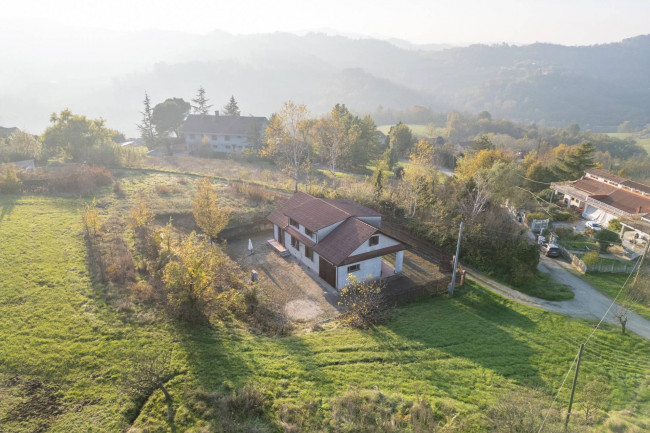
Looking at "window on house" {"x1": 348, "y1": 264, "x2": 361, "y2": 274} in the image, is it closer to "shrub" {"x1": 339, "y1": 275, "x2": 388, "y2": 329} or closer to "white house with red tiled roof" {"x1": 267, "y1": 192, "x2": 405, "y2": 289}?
"white house with red tiled roof" {"x1": 267, "y1": 192, "x2": 405, "y2": 289}

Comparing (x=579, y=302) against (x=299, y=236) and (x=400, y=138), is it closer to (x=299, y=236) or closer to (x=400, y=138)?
(x=299, y=236)

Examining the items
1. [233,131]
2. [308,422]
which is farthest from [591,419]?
[233,131]

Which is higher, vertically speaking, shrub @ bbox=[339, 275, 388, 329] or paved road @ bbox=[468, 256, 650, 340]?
shrub @ bbox=[339, 275, 388, 329]

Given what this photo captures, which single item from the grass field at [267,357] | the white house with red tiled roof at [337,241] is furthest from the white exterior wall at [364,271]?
the grass field at [267,357]

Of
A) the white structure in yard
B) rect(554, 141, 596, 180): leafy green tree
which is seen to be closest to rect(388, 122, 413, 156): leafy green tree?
the white structure in yard

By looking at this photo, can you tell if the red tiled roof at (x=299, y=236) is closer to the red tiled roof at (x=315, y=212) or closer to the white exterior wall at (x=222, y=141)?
the red tiled roof at (x=315, y=212)

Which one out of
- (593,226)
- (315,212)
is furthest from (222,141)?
(593,226)
